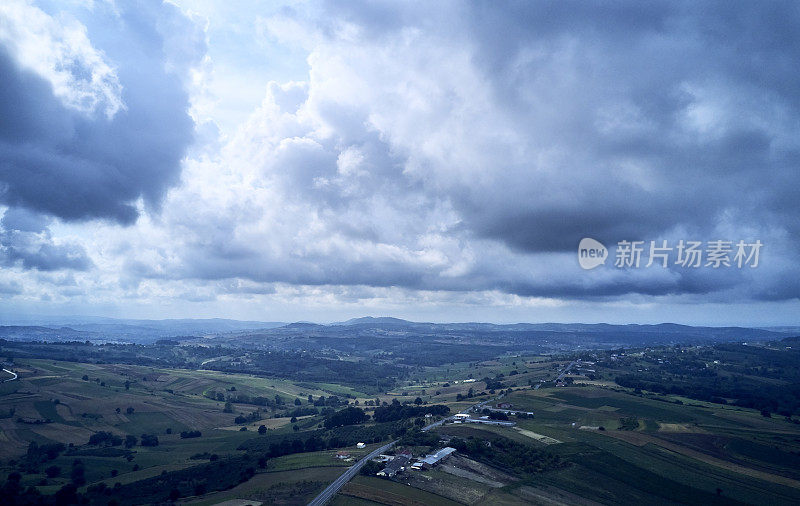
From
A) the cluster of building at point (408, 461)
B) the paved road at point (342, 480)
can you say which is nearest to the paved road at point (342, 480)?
the paved road at point (342, 480)

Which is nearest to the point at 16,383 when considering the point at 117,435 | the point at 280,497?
the point at 117,435

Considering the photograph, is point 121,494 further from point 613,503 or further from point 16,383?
point 16,383

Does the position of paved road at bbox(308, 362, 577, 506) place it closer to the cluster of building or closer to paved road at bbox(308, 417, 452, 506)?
paved road at bbox(308, 417, 452, 506)

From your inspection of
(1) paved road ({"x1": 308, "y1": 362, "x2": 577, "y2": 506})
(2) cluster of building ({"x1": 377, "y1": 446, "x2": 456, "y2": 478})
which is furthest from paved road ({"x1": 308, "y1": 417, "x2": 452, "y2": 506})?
(2) cluster of building ({"x1": 377, "y1": 446, "x2": 456, "y2": 478})

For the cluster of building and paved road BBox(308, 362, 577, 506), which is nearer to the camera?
paved road BBox(308, 362, 577, 506)

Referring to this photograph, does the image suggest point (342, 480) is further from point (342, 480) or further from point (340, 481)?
point (340, 481)

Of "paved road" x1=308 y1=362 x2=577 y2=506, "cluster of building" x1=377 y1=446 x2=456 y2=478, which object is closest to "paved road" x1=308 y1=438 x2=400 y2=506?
"paved road" x1=308 y1=362 x2=577 y2=506

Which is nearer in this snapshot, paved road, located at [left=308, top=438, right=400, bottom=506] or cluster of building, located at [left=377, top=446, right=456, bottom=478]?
paved road, located at [left=308, top=438, right=400, bottom=506]

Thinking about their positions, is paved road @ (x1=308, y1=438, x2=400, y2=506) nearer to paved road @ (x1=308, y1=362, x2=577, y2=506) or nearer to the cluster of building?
paved road @ (x1=308, y1=362, x2=577, y2=506)

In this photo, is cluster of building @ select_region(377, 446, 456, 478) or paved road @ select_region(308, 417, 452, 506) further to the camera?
cluster of building @ select_region(377, 446, 456, 478)

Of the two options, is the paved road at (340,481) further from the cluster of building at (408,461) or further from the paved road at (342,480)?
the cluster of building at (408,461)

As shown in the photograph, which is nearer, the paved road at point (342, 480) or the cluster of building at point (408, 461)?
the paved road at point (342, 480)
